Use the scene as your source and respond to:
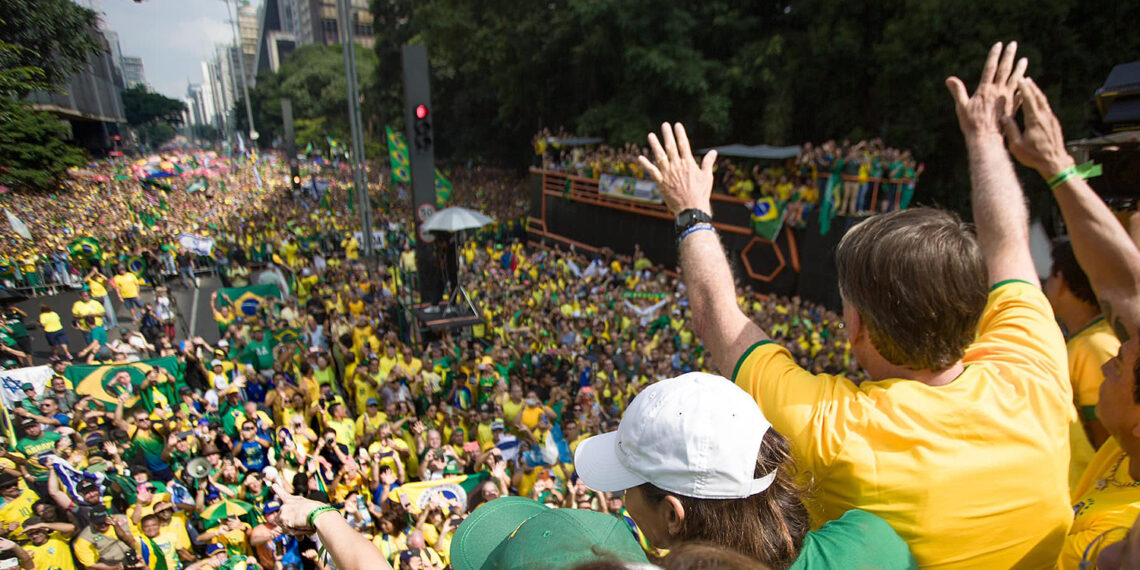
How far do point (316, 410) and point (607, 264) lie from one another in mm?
9901

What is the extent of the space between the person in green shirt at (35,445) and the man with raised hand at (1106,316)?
5161 mm

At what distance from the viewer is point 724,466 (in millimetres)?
944

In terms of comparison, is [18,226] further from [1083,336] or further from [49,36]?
[1083,336]

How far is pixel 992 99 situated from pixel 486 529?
1.67m

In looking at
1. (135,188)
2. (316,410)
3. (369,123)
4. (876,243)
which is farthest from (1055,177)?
(369,123)

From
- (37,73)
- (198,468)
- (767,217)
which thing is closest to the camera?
(37,73)

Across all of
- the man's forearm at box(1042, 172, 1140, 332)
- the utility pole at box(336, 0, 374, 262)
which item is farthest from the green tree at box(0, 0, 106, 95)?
the utility pole at box(336, 0, 374, 262)

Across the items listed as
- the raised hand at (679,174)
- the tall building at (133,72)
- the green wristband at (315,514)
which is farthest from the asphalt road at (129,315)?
the raised hand at (679,174)

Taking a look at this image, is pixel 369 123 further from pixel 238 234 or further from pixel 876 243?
pixel 876 243

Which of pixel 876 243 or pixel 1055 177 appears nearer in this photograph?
pixel 876 243

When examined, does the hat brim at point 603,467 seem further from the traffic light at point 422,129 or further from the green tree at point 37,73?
the traffic light at point 422,129

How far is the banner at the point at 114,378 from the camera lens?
5.08 meters

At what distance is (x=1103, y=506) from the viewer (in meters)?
1.21

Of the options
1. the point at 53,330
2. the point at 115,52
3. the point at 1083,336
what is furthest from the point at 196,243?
the point at 1083,336
